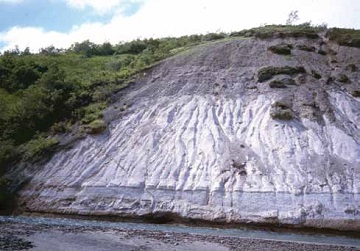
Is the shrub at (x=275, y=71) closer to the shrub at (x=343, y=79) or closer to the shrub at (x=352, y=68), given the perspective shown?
the shrub at (x=343, y=79)

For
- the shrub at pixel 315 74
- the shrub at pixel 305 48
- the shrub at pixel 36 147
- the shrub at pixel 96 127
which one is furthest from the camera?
the shrub at pixel 305 48

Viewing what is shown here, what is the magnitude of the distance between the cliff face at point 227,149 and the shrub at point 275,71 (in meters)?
0.08

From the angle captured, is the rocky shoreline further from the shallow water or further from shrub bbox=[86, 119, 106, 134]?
shrub bbox=[86, 119, 106, 134]

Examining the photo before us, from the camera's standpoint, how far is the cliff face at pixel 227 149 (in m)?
31.3

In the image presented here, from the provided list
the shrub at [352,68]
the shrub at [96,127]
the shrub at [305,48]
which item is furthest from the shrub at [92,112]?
the shrub at [352,68]

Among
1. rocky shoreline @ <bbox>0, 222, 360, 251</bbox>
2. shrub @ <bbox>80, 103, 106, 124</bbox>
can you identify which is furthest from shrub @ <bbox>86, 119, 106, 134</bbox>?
rocky shoreline @ <bbox>0, 222, 360, 251</bbox>

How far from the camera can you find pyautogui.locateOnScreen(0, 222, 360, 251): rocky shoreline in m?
20.9

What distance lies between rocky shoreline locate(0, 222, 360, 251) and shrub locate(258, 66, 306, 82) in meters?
21.8

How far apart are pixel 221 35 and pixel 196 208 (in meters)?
30.8

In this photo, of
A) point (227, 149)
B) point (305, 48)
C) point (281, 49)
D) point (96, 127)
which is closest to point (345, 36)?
point (305, 48)

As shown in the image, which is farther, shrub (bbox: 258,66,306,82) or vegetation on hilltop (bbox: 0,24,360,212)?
shrub (bbox: 258,66,306,82)

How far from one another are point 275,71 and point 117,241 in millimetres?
26113

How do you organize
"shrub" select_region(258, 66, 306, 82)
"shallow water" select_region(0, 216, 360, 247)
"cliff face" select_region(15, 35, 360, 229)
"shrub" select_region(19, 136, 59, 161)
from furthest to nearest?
1. "shrub" select_region(258, 66, 306, 82)
2. "shrub" select_region(19, 136, 59, 161)
3. "cliff face" select_region(15, 35, 360, 229)
4. "shallow water" select_region(0, 216, 360, 247)

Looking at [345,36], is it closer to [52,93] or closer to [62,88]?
[62,88]
